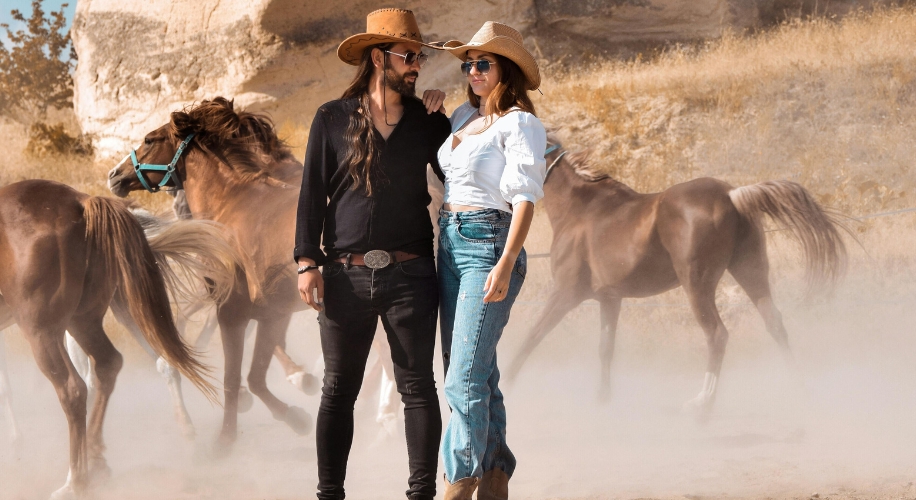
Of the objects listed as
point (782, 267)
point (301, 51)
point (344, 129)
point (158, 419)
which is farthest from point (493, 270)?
point (301, 51)

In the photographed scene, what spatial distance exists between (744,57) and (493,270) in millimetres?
9713

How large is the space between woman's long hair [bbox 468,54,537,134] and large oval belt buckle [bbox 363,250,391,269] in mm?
507

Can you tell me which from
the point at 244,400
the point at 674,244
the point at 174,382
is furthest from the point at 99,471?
the point at 674,244

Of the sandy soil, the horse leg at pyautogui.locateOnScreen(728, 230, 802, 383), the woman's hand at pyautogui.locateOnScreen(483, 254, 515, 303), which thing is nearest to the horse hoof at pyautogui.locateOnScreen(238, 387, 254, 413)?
the sandy soil

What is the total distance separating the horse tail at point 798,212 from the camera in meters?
5.00

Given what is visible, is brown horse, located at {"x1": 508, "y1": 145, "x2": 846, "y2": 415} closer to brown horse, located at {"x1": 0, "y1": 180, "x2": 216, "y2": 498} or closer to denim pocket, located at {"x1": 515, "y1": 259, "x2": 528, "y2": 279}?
brown horse, located at {"x1": 0, "y1": 180, "x2": 216, "y2": 498}

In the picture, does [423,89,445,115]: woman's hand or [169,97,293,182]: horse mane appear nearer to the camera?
[423,89,445,115]: woman's hand

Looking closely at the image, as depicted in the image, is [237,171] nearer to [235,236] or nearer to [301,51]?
[235,236]

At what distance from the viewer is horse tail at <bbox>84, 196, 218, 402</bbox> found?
4051 millimetres

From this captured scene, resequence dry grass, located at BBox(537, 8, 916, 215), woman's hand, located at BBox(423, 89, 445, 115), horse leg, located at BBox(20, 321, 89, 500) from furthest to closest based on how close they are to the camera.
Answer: dry grass, located at BBox(537, 8, 916, 215), horse leg, located at BBox(20, 321, 89, 500), woman's hand, located at BBox(423, 89, 445, 115)

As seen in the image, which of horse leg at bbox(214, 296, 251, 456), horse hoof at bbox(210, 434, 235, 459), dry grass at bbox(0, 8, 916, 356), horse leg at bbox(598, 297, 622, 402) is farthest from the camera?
dry grass at bbox(0, 8, 916, 356)

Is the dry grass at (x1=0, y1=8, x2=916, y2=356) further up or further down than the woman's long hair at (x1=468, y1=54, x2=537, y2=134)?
further down

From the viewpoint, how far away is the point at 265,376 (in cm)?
479

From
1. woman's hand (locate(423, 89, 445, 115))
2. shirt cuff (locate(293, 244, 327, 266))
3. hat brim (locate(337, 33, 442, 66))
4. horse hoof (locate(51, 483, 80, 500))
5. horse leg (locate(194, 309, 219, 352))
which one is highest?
hat brim (locate(337, 33, 442, 66))
